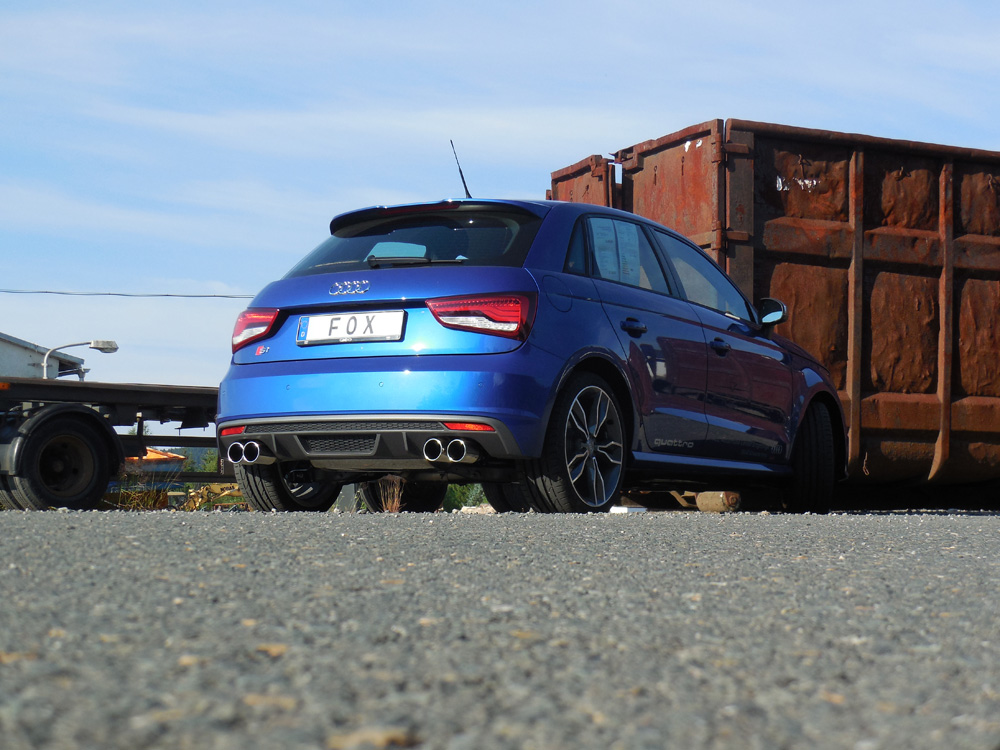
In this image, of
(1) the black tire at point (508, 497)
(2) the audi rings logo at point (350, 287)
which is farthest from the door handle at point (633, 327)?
(2) the audi rings logo at point (350, 287)

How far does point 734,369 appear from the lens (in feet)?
23.8

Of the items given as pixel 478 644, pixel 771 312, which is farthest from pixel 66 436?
pixel 478 644

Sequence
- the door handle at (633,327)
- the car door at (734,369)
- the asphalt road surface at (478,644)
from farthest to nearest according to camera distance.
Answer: the car door at (734,369), the door handle at (633,327), the asphalt road surface at (478,644)

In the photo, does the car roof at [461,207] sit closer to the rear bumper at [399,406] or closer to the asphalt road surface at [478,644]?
the rear bumper at [399,406]

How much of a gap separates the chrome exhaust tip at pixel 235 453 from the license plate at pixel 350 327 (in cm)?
62

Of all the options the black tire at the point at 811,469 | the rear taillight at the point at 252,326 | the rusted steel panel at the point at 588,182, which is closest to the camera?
the rear taillight at the point at 252,326

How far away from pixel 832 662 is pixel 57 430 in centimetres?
650

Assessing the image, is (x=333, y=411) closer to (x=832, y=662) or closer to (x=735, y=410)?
(x=735, y=410)

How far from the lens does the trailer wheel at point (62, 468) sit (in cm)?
753

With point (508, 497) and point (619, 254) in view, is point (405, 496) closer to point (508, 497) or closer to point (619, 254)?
point (508, 497)

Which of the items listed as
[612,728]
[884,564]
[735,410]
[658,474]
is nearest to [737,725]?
[612,728]

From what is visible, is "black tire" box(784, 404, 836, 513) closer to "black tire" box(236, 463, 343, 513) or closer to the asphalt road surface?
"black tire" box(236, 463, 343, 513)

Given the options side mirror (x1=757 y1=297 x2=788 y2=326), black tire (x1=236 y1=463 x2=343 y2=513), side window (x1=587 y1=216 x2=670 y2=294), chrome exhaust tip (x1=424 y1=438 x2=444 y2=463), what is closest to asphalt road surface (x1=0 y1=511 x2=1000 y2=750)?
chrome exhaust tip (x1=424 y1=438 x2=444 y2=463)

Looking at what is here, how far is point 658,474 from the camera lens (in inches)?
258
